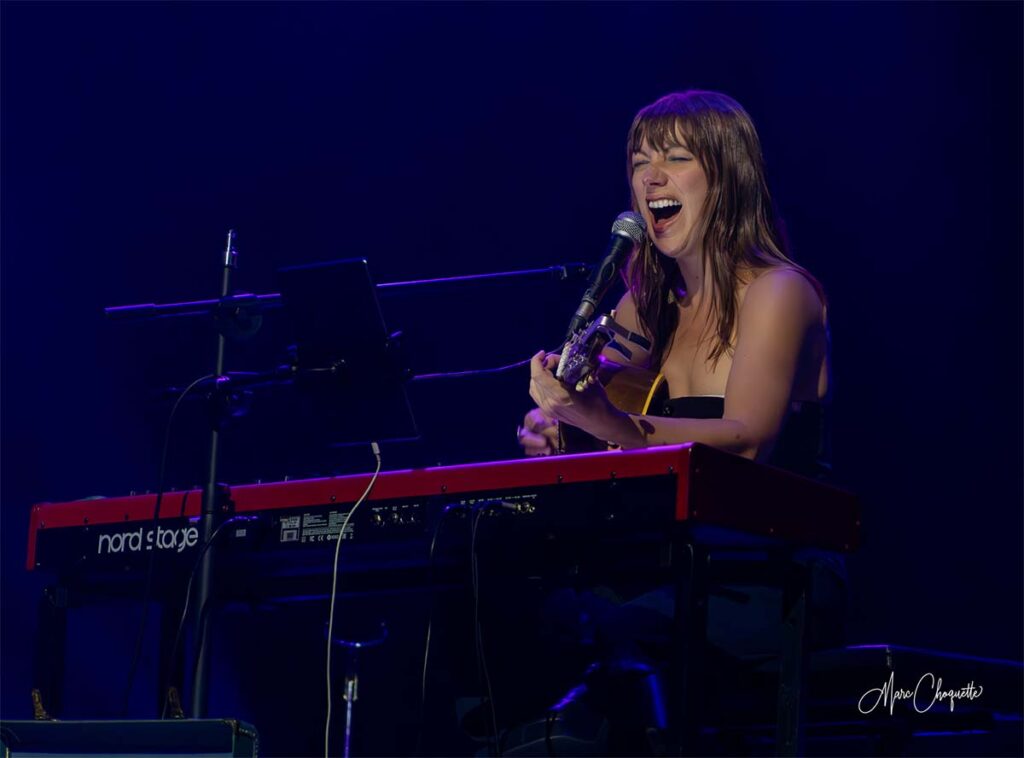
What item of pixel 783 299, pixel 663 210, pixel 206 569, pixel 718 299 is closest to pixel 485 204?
pixel 663 210

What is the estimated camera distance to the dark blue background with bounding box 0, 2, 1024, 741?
12.5 ft

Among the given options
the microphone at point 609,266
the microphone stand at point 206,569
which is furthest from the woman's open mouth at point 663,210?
the microphone stand at point 206,569

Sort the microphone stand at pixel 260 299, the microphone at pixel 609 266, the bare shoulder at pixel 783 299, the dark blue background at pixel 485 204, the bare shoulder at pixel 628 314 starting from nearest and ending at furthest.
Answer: the microphone at pixel 609 266 < the microphone stand at pixel 260 299 < the bare shoulder at pixel 783 299 < the bare shoulder at pixel 628 314 < the dark blue background at pixel 485 204

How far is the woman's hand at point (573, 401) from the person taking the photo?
7.61ft

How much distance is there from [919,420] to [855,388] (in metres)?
0.21

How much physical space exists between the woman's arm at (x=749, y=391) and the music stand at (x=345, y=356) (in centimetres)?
29

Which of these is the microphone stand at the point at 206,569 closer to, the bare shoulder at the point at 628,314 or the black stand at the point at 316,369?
the black stand at the point at 316,369

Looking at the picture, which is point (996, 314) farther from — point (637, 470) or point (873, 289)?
point (637, 470)

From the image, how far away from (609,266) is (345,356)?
55cm

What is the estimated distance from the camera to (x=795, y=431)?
108 inches

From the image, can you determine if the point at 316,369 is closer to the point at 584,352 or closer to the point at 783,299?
the point at 584,352

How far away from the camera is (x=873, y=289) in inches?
157

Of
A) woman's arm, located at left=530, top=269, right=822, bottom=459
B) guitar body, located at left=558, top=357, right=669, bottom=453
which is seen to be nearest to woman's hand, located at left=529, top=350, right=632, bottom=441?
woman's arm, located at left=530, top=269, right=822, bottom=459

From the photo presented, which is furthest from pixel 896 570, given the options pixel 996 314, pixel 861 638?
pixel 996 314
